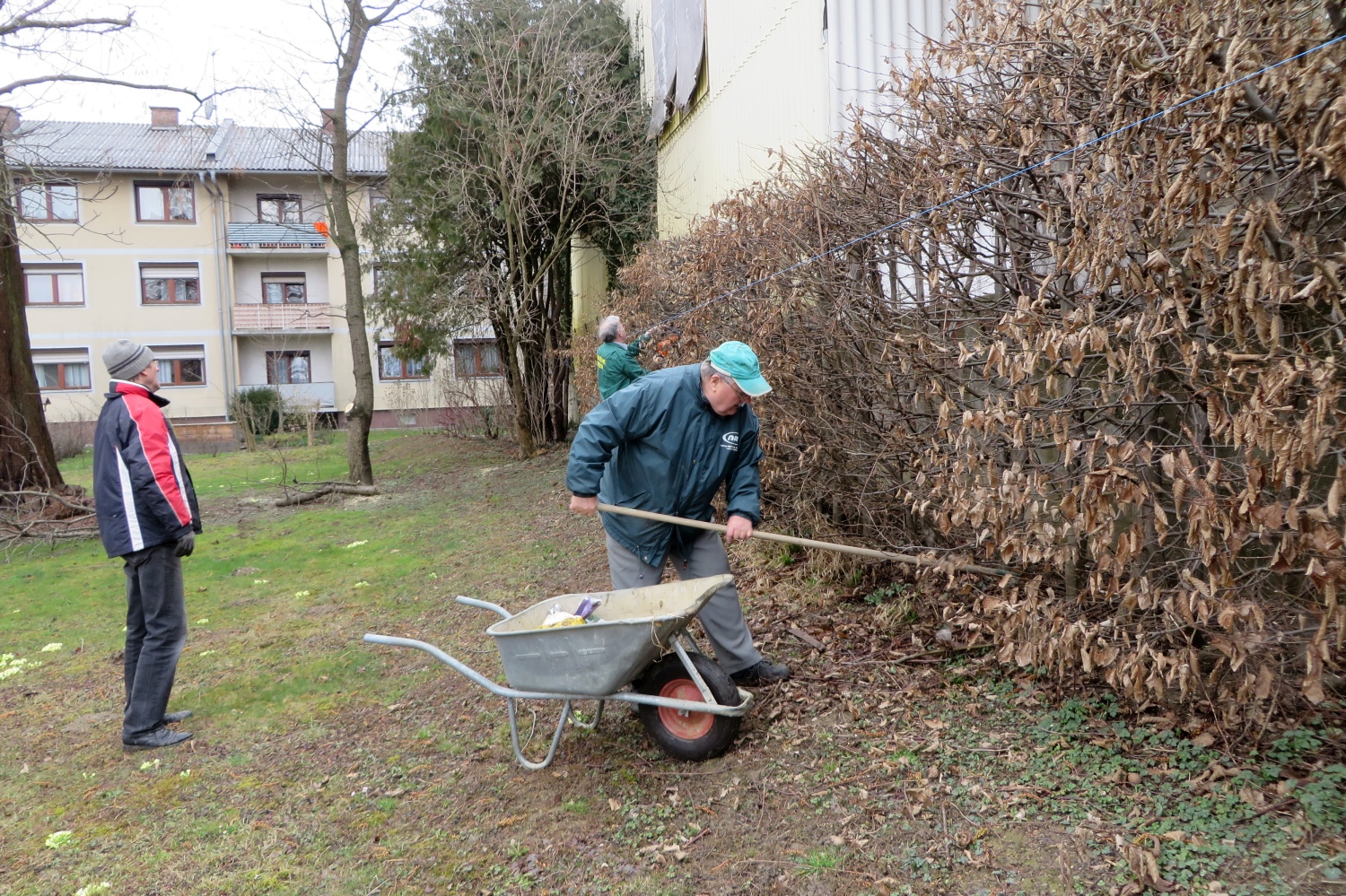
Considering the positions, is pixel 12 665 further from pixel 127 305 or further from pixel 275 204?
pixel 127 305

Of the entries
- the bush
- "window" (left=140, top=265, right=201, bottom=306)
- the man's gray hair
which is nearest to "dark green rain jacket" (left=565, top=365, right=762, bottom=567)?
the man's gray hair

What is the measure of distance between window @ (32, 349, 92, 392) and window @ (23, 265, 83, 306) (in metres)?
1.63

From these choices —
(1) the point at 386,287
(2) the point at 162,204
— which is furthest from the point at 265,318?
(1) the point at 386,287

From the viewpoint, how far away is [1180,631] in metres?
3.25

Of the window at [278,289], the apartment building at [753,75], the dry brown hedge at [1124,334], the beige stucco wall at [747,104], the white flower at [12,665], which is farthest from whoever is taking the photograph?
the window at [278,289]

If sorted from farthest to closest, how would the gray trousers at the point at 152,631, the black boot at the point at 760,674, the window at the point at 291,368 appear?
the window at the point at 291,368 < the gray trousers at the point at 152,631 < the black boot at the point at 760,674

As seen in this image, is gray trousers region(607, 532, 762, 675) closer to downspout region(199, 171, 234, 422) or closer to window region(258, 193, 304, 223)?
window region(258, 193, 304, 223)

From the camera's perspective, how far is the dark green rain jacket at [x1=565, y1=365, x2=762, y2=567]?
409 cm

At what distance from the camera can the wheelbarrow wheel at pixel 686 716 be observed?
12.3 feet

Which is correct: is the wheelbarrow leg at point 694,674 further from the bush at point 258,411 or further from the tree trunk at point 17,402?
the bush at point 258,411

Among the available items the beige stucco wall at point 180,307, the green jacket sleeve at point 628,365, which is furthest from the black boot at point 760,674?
the beige stucco wall at point 180,307

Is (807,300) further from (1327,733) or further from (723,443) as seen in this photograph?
(1327,733)

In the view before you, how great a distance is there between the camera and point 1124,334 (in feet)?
9.68

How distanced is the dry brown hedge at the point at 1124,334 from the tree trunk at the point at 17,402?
10.8m
